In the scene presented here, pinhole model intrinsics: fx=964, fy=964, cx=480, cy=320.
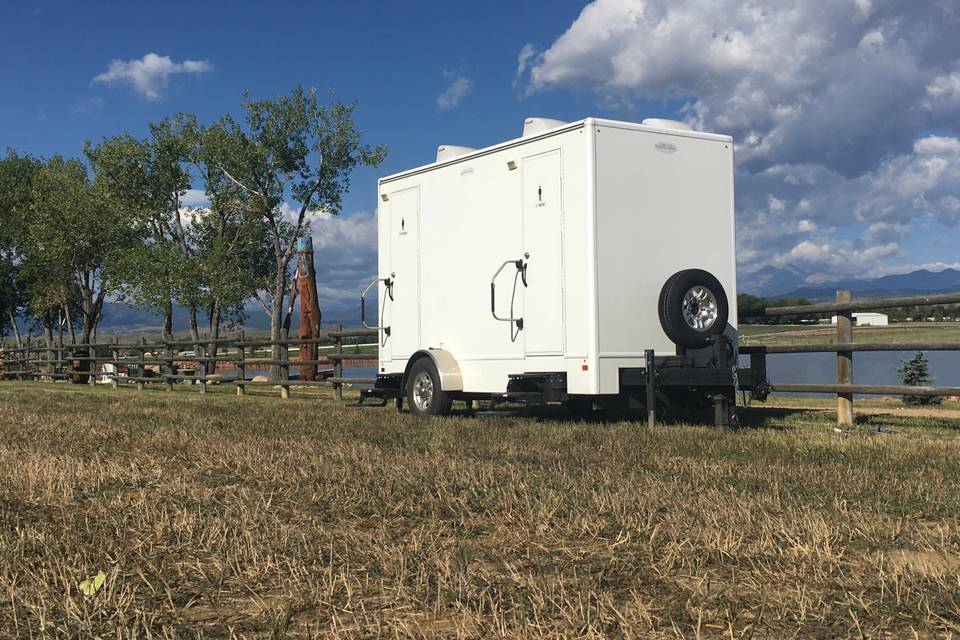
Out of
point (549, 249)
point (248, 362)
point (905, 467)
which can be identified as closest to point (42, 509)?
point (905, 467)

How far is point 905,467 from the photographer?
720 centimetres

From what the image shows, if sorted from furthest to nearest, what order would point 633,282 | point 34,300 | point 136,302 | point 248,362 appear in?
point 34,300 → point 136,302 → point 248,362 → point 633,282

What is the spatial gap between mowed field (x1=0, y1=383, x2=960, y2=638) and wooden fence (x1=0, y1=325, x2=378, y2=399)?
9.75 metres

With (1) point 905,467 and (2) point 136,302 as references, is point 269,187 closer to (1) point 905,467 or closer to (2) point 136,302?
(2) point 136,302

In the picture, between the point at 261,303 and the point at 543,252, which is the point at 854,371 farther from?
the point at 543,252

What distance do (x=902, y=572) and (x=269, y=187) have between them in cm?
3898

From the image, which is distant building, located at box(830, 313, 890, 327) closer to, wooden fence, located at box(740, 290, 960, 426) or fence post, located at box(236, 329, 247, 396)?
wooden fence, located at box(740, 290, 960, 426)

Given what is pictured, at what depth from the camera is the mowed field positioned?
11.3 feet

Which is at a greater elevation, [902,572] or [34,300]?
[34,300]

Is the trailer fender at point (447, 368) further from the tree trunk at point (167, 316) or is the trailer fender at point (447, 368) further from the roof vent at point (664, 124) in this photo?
the tree trunk at point (167, 316)

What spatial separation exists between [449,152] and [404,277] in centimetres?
199

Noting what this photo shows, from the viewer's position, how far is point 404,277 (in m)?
14.2

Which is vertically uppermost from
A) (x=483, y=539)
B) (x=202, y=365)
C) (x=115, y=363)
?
(x=115, y=363)

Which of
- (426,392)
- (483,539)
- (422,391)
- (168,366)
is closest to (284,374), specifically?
(168,366)
